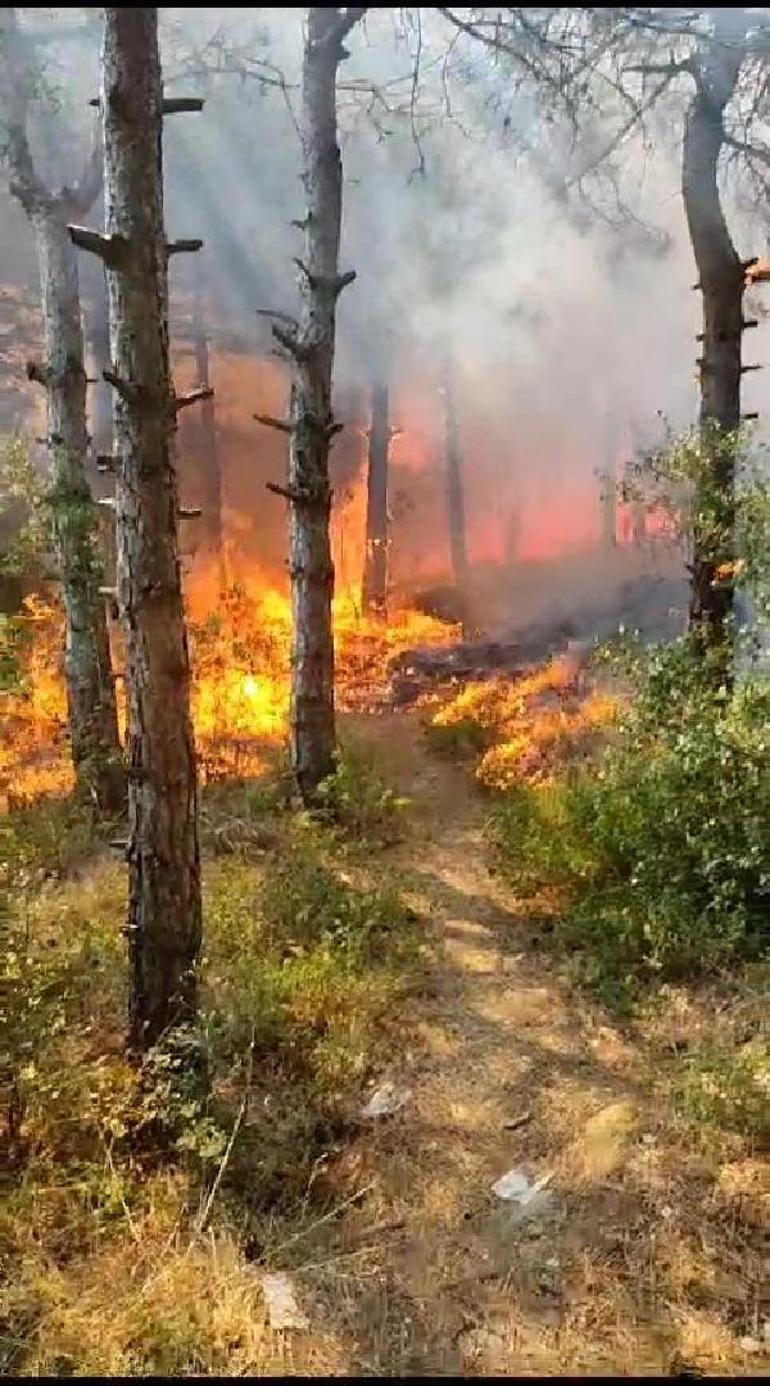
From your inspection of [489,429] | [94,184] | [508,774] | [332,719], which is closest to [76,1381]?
[332,719]

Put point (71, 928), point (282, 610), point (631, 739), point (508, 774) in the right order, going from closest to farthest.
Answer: point (71, 928), point (631, 739), point (508, 774), point (282, 610)

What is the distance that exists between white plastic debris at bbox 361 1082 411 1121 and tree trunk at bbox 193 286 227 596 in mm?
15104

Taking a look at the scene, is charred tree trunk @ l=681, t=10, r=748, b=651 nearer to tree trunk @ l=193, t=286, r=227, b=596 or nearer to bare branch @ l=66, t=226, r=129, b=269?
bare branch @ l=66, t=226, r=129, b=269

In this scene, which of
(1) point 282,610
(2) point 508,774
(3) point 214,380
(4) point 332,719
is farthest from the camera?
(3) point 214,380

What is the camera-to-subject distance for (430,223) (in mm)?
20406

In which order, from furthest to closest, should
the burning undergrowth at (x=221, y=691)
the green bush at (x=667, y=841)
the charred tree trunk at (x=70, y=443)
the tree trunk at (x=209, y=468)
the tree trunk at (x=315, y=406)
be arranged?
the tree trunk at (x=209, y=468) < the burning undergrowth at (x=221, y=691) < the charred tree trunk at (x=70, y=443) < the tree trunk at (x=315, y=406) < the green bush at (x=667, y=841)

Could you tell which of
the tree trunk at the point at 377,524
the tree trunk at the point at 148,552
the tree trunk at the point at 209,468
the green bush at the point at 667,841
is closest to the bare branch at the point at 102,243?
the tree trunk at the point at 148,552

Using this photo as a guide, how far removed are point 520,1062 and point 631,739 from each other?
269 centimetres

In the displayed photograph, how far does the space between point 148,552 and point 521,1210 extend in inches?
127

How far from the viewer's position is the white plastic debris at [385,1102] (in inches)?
186

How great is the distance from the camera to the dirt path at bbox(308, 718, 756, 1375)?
3.40m

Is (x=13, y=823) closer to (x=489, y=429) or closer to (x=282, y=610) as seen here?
(x=282, y=610)

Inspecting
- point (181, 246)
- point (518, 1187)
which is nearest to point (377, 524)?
point (181, 246)

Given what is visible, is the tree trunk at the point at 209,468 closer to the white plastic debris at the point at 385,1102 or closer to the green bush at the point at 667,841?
the green bush at the point at 667,841
